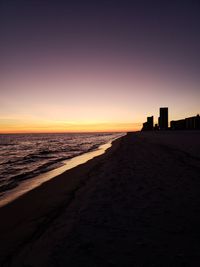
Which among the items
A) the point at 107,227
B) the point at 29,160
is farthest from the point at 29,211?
the point at 29,160

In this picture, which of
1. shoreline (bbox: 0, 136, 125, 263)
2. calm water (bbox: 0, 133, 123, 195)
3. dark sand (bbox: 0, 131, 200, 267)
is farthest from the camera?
calm water (bbox: 0, 133, 123, 195)

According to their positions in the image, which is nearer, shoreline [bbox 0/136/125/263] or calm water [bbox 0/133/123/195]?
shoreline [bbox 0/136/125/263]

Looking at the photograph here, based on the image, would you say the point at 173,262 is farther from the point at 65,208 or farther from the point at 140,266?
the point at 65,208

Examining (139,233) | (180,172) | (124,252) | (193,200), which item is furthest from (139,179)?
(124,252)

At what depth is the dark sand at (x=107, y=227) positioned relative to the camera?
3.44m

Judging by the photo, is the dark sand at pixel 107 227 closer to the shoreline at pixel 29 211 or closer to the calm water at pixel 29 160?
the shoreline at pixel 29 211

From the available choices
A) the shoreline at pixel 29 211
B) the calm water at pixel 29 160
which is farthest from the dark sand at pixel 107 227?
the calm water at pixel 29 160

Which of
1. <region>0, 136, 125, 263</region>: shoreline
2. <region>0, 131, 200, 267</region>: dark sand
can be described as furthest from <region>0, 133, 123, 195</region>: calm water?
<region>0, 131, 200, 267</region>: dark sand

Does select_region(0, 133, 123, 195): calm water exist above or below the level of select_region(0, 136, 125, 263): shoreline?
below

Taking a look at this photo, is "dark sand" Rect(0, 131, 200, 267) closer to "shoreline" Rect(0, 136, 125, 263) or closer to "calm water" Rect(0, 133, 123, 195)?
"shoreline" Rect(0, 136, 125, 263)

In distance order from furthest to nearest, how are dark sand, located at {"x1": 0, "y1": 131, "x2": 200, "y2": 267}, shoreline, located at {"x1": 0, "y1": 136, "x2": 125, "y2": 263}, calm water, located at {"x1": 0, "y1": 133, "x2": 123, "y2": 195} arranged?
calm water, located at {"x1": 0, "y1": 133, "x2": 123, "y2": 195}
shoreline, located at {"x1": 0, "y1": 136, "x2": 125, "y2": 263}
dark sand, located at {"x1": 0, "y1": 131, "x2": 200, "y2": 267}

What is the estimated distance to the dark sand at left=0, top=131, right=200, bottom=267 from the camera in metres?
3.44

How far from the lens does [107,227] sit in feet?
14.9

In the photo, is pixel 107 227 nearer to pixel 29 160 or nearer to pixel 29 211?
pixel 29 211
